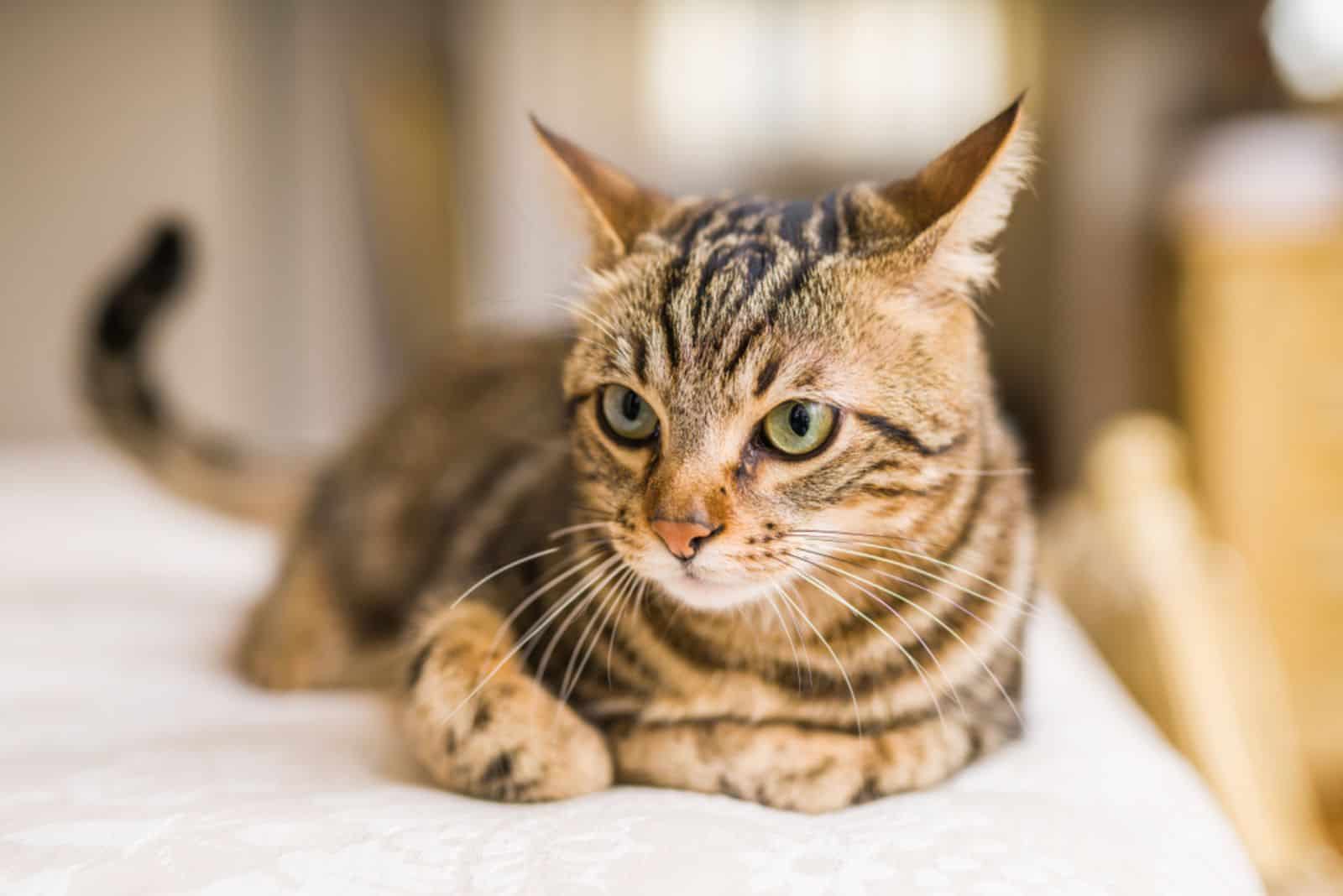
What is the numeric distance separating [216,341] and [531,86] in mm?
1497

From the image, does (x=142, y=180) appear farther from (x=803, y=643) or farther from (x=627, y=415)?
(x=803, y=643)

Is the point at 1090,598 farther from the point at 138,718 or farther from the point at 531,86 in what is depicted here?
the point at 531,86

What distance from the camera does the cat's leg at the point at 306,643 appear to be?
1.14 m

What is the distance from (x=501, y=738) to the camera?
75 cm

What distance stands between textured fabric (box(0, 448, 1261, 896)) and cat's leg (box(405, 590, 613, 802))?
22mm

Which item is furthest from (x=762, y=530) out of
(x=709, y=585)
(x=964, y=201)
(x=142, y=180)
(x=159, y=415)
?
(x=142, y=180)

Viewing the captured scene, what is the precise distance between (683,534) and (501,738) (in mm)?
197

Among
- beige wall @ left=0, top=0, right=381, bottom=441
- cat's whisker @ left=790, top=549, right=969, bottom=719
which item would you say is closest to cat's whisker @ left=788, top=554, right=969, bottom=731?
cat's whisker @ left=790, top=549, right=969, bottom=719

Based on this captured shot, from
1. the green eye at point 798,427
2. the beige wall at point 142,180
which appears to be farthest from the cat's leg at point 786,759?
the beige wall at point 142,180

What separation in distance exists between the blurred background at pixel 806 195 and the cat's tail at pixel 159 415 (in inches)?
18.5

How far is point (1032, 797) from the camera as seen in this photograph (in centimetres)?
75

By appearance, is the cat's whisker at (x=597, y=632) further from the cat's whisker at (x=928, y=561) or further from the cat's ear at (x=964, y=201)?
the cat's ear at (x=964, y=201)

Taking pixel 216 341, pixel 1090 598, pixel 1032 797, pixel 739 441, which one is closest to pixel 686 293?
pixel 739 441

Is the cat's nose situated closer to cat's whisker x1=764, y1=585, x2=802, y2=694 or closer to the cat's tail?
cat's whisker x1=764, y1=585, x2=802, y2=694
